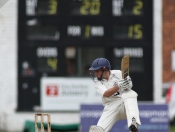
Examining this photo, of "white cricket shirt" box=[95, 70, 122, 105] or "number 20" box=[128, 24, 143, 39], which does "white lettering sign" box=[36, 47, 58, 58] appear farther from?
"white cricket shirt" box=[95, 70, 122, 105]

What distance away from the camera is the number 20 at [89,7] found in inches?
672

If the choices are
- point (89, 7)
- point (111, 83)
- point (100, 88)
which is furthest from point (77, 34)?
point (100, 88)

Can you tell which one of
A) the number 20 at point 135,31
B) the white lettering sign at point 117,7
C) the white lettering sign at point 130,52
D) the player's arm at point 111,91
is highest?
the white lettering sign at point 117,7

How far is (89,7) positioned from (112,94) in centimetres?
605

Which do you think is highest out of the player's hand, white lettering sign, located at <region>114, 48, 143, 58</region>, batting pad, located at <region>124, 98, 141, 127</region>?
white lettering sign, located at <region>114, 48, 143, 58</region>

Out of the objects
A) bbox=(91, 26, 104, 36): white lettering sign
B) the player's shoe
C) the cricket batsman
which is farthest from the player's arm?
bbox=(91, 26, 104, 36): white lettering sign

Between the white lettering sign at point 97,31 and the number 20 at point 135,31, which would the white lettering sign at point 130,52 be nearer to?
the number 20 at point 135,31

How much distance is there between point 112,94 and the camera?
11.3m

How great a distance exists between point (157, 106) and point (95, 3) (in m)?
2.64

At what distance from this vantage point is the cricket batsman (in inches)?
442

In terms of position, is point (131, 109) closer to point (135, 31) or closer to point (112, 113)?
point (112, 113)

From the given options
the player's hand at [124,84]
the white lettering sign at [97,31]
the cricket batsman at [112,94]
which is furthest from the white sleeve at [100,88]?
the white lettering sign at [97,31]

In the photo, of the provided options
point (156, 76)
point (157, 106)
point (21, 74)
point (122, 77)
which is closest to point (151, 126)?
point (157, 106)

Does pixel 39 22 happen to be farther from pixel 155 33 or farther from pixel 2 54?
pixel 155 33
